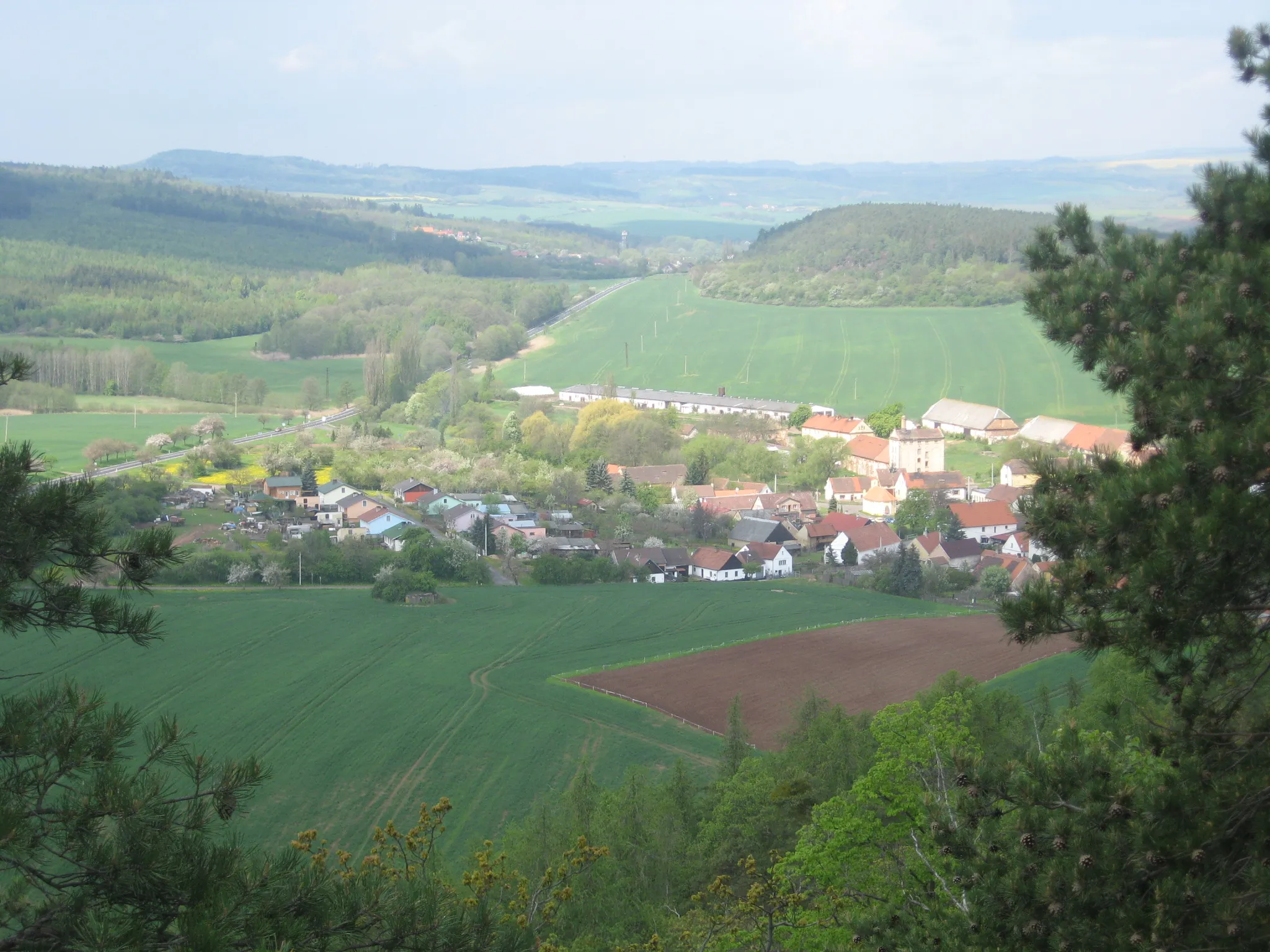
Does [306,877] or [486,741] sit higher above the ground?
[306,877]

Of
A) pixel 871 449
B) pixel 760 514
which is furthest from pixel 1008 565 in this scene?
pixel 871 449

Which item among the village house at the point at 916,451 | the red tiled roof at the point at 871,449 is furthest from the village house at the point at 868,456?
the village house at the point at 916,451

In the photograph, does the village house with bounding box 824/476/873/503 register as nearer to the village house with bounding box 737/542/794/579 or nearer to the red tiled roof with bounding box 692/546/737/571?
the village house with bounding box 737/542/794/579

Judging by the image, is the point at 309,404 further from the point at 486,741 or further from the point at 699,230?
the point at 699,230

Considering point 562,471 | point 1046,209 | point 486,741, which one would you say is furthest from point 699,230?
point 486,741

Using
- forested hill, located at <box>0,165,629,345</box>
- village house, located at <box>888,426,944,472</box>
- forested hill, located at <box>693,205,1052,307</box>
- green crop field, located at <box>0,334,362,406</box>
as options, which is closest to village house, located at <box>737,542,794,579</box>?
village house, located at <box>888,426,944,472</box>

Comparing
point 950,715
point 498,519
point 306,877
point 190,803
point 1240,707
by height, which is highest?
point 1240,707
